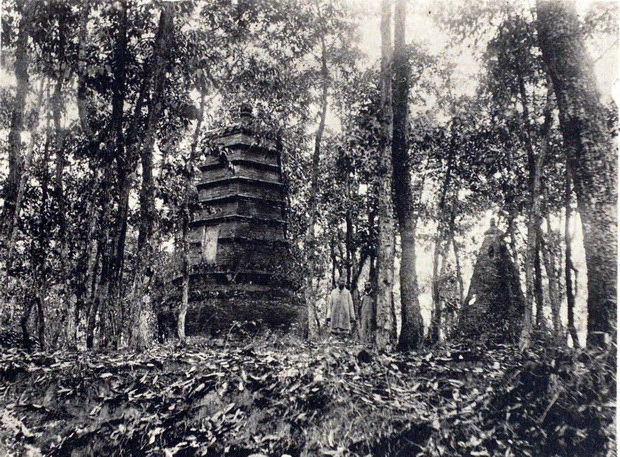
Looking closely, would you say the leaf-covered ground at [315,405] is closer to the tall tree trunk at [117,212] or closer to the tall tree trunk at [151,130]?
the tall tree trunk at [117,212]

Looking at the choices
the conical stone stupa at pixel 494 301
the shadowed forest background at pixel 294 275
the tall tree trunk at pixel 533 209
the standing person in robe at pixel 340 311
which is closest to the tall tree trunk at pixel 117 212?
the shadowed forest background at pixel 294 275

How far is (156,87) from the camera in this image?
822 centimetres

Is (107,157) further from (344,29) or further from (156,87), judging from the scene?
(344,29)

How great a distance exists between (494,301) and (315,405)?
870 cm

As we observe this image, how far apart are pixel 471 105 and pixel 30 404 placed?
1333 centimetres

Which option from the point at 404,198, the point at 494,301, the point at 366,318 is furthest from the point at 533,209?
the point at 366,318

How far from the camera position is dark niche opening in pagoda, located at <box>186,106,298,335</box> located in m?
12.1

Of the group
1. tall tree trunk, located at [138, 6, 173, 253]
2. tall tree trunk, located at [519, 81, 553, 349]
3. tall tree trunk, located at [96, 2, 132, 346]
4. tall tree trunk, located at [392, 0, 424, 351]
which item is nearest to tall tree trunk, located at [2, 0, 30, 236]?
tall tree trunk, located at [96, 2, 132, 346]

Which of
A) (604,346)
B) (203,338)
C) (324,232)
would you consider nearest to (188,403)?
(604,346)

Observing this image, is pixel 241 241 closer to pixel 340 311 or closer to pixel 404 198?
pixel 340 311

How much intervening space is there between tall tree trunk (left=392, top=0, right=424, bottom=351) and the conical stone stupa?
517 centimetres

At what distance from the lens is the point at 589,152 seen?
5.59 m

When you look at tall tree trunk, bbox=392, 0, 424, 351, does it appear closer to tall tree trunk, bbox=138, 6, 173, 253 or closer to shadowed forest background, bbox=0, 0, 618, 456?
shadowed forest background, bbox=0, 0, 618, 456

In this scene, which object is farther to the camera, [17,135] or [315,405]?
[17,135]
